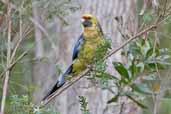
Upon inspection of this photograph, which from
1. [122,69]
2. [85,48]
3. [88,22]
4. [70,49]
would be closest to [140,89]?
[122,69]

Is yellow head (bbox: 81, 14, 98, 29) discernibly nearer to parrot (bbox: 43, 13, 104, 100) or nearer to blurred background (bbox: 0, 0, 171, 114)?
parrot (bbox: 43, 13, 104, 100)

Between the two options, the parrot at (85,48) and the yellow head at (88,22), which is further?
the yellow head at (88,22)

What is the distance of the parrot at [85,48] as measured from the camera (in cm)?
337

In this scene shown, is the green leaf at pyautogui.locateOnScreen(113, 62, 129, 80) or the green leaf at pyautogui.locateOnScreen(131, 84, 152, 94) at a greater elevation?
the green leaf at pyautogui.locateOnScreen(113, 62, 129, 80)

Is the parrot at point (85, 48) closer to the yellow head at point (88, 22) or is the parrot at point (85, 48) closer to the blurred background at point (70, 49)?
the yellow head at point (88, 22)

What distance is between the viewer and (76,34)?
237 inches

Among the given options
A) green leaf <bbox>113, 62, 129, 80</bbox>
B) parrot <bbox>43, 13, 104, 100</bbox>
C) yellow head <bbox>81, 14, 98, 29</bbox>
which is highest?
yellow head <bbox>81, 14, 98, 29</bbox>

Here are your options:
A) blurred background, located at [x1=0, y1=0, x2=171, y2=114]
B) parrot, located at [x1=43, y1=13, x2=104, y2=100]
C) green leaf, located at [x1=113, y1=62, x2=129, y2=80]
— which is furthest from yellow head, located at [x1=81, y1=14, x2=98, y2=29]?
green leaf, located at [x1=113, y1=62, x2=129, y2=80]

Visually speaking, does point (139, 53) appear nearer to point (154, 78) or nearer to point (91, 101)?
point (154, 78)

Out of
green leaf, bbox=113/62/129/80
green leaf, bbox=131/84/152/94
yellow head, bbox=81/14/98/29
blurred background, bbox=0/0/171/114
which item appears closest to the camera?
blurred background, bbox=0/0/171/114

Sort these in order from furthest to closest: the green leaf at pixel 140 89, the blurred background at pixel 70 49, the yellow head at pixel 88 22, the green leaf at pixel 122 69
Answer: the yellow head at pixel 88 22, the green leaf at pixel 140 89, the green leaf at pixel 122 69, the blurred background at pixel 70 49

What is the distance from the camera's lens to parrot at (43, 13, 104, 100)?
3373 millimetres

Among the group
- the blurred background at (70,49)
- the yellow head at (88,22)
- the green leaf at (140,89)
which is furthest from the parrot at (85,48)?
the green leaf at (140,89)

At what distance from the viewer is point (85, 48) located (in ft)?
11.5
